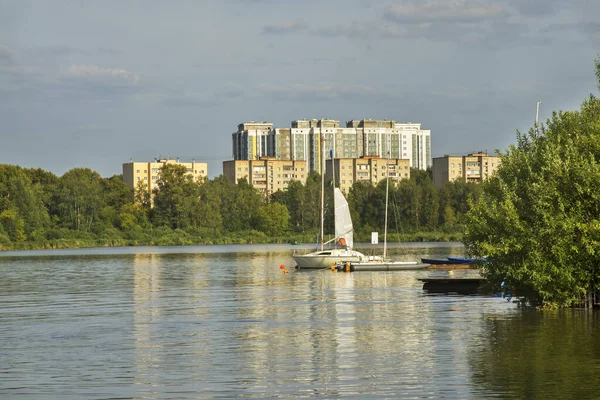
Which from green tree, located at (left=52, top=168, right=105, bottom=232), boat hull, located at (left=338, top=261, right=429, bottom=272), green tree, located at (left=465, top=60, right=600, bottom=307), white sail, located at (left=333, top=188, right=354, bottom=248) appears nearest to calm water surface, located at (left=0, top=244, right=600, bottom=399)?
green tree, located at (left=465, top=60, right=600, bottom=307)

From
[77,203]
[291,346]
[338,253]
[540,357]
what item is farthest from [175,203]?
[540,357]

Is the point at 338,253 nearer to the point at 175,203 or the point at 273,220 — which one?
the point at 175,203

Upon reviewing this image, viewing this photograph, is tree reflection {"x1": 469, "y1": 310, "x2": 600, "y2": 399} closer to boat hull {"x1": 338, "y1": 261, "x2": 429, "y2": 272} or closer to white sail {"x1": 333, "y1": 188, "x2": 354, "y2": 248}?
boat hull {"x1": 338, "y1": 261, "x2": 429, "y2": 272}

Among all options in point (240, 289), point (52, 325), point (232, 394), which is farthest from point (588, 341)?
point (240, 289)

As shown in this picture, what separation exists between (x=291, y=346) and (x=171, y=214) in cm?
16056

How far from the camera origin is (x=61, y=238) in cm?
17325

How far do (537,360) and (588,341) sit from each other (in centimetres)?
433

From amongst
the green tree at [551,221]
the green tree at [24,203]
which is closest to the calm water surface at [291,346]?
the green tree at [551,221]

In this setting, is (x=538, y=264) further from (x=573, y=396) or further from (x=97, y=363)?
(x=97, y=363)

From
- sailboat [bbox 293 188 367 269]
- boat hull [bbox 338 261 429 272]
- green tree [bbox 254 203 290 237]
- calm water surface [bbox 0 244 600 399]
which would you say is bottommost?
calm water surface [bbox 0 244 600 399]

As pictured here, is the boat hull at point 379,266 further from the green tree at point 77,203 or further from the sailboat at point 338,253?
the green tree at point 77,203

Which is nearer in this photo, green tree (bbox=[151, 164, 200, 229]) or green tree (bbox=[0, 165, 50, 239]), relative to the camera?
green tree (bbox=[0, 165, 50, 239])

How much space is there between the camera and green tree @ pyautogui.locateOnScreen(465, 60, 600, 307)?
36.9 meters

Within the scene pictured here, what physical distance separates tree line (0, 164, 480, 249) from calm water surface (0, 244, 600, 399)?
117 m
